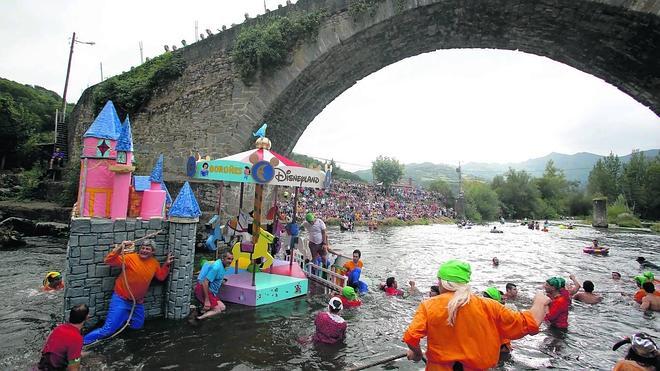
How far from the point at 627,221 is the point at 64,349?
2273 inches

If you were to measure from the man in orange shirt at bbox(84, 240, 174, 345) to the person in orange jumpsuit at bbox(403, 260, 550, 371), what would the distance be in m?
4.50

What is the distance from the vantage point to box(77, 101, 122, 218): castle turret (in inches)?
224

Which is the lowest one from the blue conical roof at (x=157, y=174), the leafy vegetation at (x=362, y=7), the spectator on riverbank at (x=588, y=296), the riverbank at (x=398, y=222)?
the riverbank at (x=398, y=222)

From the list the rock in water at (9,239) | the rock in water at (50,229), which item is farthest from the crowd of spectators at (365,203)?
the rock in water at (9,239)

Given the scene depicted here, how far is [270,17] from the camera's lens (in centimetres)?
1316

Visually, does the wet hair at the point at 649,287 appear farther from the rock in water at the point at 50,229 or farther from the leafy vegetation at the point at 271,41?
the rock in water at the point at 50,229

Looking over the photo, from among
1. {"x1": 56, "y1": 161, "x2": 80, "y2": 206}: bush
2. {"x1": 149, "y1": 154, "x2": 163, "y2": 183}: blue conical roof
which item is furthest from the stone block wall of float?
{"x1": 56, "y1": 161, "x2": 80, "y2": 206}: bush

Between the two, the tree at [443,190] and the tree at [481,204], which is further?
the tree at [443,190]

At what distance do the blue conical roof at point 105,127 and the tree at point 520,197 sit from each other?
74706 millimetres

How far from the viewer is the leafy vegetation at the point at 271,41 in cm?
1194

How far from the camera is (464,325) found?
2.65 meters

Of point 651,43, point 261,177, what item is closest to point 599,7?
point 651,43

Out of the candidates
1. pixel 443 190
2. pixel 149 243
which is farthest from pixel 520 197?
pixel 149 243

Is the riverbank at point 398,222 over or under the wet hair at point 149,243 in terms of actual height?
under
